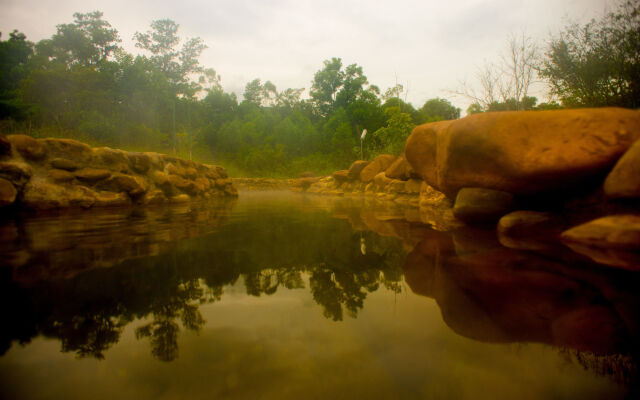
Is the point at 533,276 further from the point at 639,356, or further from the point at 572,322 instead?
the point at 639,356

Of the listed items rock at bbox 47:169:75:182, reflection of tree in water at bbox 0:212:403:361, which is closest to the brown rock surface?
rock at bbox 47:169:75:182

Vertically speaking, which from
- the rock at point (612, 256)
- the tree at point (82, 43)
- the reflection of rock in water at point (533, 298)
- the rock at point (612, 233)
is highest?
the tree at point (82, 43)

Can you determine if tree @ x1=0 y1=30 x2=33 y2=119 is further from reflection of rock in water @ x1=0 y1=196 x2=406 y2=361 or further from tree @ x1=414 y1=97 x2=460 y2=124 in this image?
tree @ x1=414 y1=97 x2=460 y2=124

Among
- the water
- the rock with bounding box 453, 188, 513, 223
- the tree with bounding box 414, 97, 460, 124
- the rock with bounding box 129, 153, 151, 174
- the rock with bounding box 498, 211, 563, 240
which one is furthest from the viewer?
the tree with bounding box 414, 97, 460, 124

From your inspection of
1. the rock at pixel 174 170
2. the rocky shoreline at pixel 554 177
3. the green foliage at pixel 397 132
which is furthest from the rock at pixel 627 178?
the green foliage at pixel 397 132

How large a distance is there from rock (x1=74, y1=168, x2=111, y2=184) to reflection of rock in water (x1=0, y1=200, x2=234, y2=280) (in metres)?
1.38

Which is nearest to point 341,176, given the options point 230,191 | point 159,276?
point 230,191

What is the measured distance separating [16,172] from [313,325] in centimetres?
556

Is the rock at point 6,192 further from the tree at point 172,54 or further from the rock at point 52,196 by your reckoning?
the tree at point 172,54

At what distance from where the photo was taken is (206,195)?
9.31 metres

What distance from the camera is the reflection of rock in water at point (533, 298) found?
1.05m

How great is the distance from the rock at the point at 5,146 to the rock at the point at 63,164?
54 cm

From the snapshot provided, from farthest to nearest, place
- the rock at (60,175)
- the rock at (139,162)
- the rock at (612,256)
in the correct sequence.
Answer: the rock at (139,162), the rock at (60,175), the rock at (612,256)

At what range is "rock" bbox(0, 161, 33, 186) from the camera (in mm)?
4113
